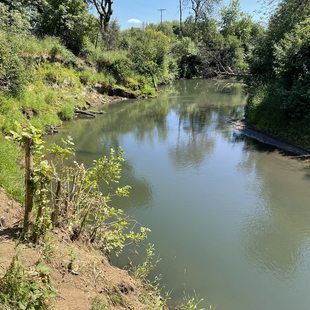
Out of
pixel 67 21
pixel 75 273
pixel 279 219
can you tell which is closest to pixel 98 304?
pixel 75 273

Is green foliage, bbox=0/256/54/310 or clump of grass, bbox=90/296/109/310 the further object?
clump of grass, bbox=90/296/109/310

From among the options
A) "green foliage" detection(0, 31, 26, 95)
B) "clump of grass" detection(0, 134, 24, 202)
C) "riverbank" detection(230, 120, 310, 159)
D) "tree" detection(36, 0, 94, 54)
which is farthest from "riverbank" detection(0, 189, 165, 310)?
"tree" detection(36, 0, 94, 54)

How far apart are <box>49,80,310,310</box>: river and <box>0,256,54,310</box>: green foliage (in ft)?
9.08

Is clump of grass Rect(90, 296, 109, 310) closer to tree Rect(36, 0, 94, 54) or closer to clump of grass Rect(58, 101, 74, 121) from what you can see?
Result: clump of grass Rect(58, 101, 74, 121)

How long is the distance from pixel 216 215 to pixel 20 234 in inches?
210

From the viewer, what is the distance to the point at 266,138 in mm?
16250

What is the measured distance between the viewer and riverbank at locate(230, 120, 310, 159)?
46.4 ft

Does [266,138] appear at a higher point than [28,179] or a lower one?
lower

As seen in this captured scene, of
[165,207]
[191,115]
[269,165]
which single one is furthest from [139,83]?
[165,207]

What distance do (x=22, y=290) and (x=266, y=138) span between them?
45.5 feet

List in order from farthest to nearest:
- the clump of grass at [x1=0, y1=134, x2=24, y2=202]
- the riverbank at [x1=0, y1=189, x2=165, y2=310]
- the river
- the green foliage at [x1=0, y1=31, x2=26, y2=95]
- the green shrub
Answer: the green shrub < the green foliage at [x1=0, y1=31, x2=26, y2=95] < the clump of grass at [x1=0, y1=134, x2=24, y2=202] < the river < the riverbank at [x1=0, y1=189, x2=165, y2=310]

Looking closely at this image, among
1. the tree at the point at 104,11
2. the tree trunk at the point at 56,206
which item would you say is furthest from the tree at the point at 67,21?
the tree trunk at the point at 56,206

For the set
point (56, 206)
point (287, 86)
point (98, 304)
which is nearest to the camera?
point (98, 304)

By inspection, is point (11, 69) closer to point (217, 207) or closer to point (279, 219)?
point (217, 207)
